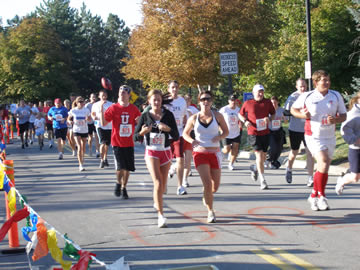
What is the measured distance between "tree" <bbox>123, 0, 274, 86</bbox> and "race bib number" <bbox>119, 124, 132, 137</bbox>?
1629 cm

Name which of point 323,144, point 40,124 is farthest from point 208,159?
point 40,124

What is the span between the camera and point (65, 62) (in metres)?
62.6

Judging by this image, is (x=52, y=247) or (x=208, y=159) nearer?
(x=52, y=247)

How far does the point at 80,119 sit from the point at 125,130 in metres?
5.86

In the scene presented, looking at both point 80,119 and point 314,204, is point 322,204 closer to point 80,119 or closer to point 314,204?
point 314,204

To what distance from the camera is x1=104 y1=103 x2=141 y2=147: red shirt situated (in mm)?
9102

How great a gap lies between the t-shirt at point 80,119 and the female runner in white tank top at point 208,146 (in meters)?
Answer: 7.68

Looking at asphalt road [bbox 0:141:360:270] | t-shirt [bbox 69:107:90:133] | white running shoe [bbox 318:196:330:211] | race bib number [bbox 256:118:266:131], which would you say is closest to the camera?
asphalt road [bbox 0:141:360:270]

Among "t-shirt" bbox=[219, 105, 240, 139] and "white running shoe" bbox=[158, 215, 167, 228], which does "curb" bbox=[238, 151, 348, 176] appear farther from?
"white running shoe" bbox=[158, 215, 167, 228]

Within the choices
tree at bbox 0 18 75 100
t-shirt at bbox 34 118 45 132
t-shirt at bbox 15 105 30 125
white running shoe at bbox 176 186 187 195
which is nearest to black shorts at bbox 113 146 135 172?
white running shoe at bbox 176 186 187 195

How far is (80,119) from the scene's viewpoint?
48.1 ft

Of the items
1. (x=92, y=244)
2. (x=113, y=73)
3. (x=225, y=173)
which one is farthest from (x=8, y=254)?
(x=113, y=73)

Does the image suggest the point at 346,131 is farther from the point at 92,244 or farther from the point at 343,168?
the point at 343,168

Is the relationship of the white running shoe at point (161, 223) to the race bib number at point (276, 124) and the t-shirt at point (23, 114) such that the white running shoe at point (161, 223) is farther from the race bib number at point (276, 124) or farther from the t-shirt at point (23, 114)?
the t-shirt at point (23, 114)
